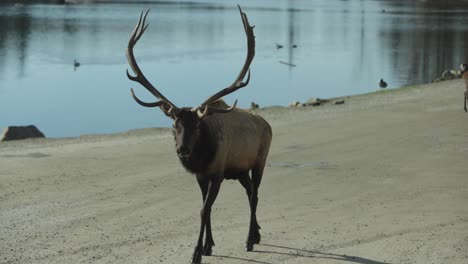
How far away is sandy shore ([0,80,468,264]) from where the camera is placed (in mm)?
10766

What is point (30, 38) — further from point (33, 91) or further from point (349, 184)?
point (349, 184)

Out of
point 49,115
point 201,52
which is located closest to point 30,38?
point 201,52

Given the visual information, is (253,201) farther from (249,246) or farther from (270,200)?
(270,200)

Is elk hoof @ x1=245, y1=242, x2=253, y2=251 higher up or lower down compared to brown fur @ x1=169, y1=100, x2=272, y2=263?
lower down

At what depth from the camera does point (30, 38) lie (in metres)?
68.0

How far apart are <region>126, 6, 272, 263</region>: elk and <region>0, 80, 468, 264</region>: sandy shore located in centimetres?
62

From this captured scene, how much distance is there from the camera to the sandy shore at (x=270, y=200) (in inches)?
424

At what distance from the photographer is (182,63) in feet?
168

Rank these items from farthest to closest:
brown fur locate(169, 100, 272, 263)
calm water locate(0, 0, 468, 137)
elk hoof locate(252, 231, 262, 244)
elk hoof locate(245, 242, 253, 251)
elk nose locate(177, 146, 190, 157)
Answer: calm water locate(0, 0, 468, 137) → elk hoof locate(252, 231, 262, 244) → elk hoof locate(245, 242, 253, 251) → brown fur locate(169, 100, 272, 263) → elk nose locate(177, 146, 190, 157)

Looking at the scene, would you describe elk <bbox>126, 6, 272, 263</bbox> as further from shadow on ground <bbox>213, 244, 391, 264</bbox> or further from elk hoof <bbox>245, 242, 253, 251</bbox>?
shadow on ground <bbox>213, 244, 391, 264</bbox>

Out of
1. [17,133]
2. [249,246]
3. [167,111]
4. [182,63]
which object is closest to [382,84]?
[182,63]

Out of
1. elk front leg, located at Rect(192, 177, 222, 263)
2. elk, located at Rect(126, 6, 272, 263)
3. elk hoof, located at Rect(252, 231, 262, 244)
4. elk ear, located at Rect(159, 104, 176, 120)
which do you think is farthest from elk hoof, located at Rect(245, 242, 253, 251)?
elk ear, located at Rect(159, 104, 176, 120)

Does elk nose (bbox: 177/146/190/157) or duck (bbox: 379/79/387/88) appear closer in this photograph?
elk nose (bbox: 177/146/190/157)

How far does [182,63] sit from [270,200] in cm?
3813
